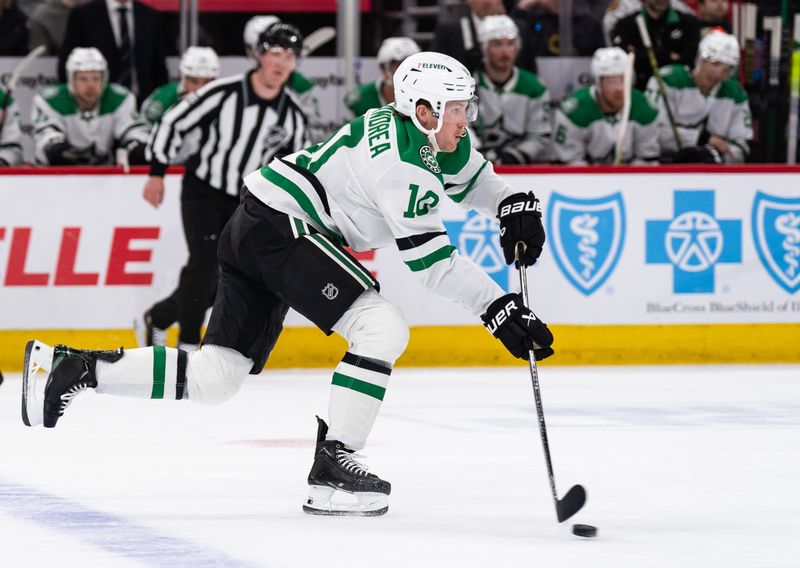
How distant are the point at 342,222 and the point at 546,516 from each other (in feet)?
2.82

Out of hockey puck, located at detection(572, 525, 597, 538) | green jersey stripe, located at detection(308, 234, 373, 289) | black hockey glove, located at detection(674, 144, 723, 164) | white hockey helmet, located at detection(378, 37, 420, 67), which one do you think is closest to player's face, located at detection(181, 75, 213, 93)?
white hockey helmet, located at detection(378, 37, 420, 67)

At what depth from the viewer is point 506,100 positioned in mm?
7883

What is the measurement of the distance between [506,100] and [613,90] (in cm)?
55

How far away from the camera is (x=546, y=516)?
362cm

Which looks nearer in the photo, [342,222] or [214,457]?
[342,222]

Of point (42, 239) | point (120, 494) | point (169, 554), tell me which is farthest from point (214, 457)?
point (42, 239)

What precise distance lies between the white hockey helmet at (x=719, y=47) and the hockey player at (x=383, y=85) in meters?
1.52

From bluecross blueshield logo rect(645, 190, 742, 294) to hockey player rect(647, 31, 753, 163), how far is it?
0.64 m

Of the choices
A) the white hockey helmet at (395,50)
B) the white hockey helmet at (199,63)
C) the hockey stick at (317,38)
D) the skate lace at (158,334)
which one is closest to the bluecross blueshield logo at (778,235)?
the white hockey helmet at (395,50)

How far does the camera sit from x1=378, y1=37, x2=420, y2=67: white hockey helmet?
765cm

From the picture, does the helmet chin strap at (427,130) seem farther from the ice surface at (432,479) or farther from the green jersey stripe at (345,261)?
the ice surface at (432,479)

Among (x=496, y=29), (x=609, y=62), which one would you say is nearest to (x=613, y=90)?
(x=609, y=62)

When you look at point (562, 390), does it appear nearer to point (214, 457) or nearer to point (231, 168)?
point (231, 168)

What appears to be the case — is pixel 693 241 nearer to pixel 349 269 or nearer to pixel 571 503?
pixel 349 269
